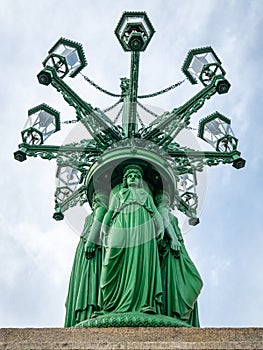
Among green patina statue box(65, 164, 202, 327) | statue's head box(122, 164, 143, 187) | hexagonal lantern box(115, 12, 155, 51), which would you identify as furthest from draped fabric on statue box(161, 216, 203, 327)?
hexagonal lantern box(115, 12, 155, 51)

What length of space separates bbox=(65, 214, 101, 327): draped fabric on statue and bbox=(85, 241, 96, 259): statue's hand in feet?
0.19

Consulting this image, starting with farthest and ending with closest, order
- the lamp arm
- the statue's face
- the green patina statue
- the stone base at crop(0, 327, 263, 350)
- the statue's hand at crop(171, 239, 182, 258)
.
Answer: the lamp arm
the statue's face
the statue's hand at crop(171, 239, 182, 258)
the green patina statue
the stone base at crop(0, 327, 263, 350)

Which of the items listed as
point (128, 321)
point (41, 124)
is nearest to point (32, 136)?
point (41, 124)

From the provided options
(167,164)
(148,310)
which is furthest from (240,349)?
(167,164)

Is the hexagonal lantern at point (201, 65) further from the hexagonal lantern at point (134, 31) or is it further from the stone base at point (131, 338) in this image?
the stone base at point (131, 338)

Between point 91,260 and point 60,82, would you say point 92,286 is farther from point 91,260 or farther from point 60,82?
point 60,82

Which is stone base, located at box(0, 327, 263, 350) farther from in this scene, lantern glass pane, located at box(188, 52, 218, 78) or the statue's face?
lantern glass pane, located at box(188, 52, 218, 78)

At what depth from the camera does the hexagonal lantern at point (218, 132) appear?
41.7 ft

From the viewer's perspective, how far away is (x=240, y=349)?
21.7 ft

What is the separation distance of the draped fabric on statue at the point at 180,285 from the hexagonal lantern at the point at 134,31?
4098 millimetres

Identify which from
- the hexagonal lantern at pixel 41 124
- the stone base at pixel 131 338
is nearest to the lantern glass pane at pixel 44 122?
the hexagonal lantern at pixel 41 124

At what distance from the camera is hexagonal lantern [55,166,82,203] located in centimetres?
1340

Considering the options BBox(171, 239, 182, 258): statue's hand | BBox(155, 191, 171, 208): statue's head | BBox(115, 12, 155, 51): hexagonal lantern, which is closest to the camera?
BBox(171, 239, 182, 258): statue's hand

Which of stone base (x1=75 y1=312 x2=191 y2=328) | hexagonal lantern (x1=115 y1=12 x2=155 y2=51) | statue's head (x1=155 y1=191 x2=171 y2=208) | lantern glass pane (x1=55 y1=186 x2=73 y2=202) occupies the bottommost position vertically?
stone base (x1=75 y1=312 x2=191 y2=328)
